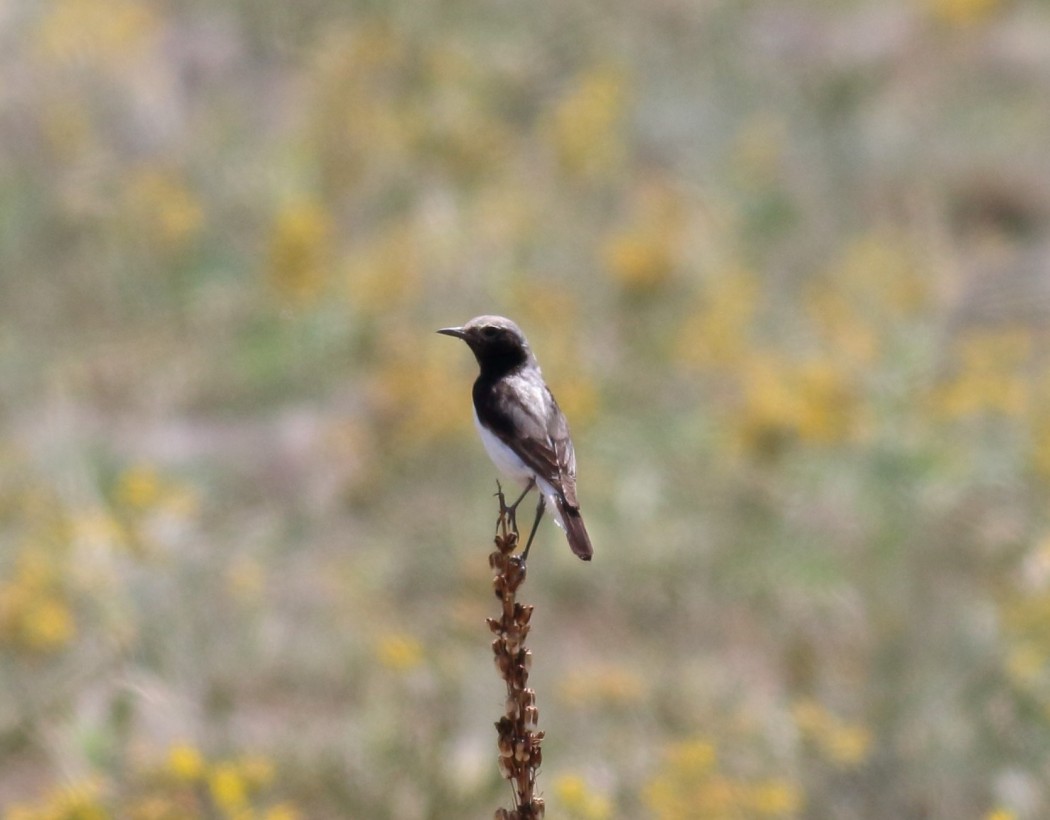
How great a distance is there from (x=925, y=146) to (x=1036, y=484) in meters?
6.49

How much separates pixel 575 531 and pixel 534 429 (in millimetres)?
336

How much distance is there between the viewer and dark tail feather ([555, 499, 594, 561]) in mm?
3186

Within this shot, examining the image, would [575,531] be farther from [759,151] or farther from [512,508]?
[759,151]

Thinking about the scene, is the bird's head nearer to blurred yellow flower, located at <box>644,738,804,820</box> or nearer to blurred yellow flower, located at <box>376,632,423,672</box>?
blurred yellow flower, located at <box>644,738,804,820</box>

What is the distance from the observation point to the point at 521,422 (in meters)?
3.63

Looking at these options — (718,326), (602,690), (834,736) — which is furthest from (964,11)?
(834,736)

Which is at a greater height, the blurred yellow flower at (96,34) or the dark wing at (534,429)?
the blurred yellow flower at (96,34)

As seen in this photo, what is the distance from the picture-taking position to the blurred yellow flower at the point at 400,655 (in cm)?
563

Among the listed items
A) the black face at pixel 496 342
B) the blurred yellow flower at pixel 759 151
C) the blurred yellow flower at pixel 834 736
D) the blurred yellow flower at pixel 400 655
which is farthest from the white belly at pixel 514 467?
the blurred yellow flower at pixel 759 151

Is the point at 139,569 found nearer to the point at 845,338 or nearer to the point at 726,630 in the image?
the point at 726,630

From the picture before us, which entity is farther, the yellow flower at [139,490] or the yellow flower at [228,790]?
the yellow flower at [139,490]

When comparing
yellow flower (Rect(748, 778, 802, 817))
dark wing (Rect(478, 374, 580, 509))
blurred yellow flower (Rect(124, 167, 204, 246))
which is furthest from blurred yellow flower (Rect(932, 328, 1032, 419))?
blurred yellow flower (Rect(124, 167, 204, 246))

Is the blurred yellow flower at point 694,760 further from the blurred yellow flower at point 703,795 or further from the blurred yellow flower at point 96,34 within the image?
the blurred yellow flower at point 96,34

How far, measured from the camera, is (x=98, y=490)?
7902 millimetres
